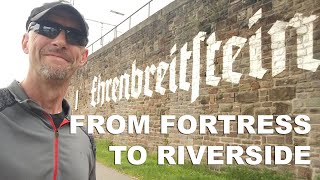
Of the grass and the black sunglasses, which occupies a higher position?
the black sunglasses

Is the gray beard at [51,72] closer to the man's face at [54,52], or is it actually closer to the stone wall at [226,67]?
the man's face at [54,52]

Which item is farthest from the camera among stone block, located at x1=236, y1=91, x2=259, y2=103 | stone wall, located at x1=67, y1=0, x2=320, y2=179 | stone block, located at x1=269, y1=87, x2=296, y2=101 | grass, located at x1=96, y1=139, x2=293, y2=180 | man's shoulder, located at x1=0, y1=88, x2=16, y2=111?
stone block, located at x1=236, y1=91, x2=259, y2=103

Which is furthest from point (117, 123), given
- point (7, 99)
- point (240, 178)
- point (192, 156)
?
point (7, 99)

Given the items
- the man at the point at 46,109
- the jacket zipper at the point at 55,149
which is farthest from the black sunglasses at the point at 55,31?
the jacket zipper at the point at 55,149

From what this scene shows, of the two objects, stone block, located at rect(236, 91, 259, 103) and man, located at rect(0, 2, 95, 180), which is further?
stone block, located at rect(236, 91, 259, 103)

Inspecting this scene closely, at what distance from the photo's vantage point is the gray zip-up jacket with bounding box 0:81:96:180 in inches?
61.9

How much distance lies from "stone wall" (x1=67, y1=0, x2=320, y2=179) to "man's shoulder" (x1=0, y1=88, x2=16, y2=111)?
5.47 metres

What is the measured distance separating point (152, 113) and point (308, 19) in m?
6.21

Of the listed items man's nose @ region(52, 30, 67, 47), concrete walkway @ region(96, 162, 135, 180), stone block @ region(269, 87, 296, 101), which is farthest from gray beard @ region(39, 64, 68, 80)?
concrete walkway @ region(96, 162, 135, 180)

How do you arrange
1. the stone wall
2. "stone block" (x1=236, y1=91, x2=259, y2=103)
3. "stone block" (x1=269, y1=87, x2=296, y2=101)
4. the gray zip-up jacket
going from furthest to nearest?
"stone block" (x1=236, y1=91, x2=259, y2=103) < "stone block" (x1=269, y1=87, x2=296, y2=101) < the stone wall < the gray zip-up jacket

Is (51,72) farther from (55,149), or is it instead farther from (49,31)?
(55,149)

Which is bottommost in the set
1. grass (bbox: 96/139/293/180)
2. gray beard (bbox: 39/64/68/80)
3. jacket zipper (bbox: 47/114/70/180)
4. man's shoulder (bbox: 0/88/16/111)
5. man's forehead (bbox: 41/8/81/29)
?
grass (bbox: 96/139/293/180)

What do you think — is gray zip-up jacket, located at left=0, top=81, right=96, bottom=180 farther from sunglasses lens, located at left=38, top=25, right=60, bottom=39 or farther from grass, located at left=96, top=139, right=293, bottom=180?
grass, located at left=96, top=139, right=293, bottom=180

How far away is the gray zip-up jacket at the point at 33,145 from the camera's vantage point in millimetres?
1573
